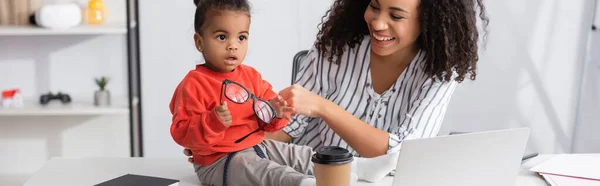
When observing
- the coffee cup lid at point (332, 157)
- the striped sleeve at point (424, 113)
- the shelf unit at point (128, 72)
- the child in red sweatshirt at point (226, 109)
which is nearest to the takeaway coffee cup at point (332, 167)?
the coffee cup lid at point (332, 157)

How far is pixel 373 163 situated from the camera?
1.42m

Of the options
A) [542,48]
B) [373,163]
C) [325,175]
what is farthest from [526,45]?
[325,175]

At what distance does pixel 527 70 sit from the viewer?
132 inches

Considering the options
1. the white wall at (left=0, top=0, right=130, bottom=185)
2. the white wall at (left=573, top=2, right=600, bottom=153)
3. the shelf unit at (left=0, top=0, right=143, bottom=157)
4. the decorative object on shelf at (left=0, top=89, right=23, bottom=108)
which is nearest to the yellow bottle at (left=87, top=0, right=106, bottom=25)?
the shelf unit at (left=0, top=0, right=143, bottom=157)

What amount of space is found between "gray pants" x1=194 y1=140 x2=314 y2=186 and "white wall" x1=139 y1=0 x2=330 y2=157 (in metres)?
1.79

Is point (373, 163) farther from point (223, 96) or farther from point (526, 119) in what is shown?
point (526, 119)

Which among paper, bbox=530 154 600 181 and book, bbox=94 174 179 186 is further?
paper, bbox=530 154 600 181

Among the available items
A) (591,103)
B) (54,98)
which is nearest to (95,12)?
(54,98)

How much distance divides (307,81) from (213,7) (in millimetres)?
665

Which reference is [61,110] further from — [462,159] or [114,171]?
[462,159]

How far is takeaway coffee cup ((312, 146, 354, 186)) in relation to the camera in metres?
1.15

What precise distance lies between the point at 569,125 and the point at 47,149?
2.52m

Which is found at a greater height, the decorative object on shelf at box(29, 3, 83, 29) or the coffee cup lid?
the decorative object on shelf at box(29, 3, 83, 29)

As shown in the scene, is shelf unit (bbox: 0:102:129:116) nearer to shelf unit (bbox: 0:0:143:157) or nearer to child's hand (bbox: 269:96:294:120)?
shelf unit (bbox: 0:0:143:157)
